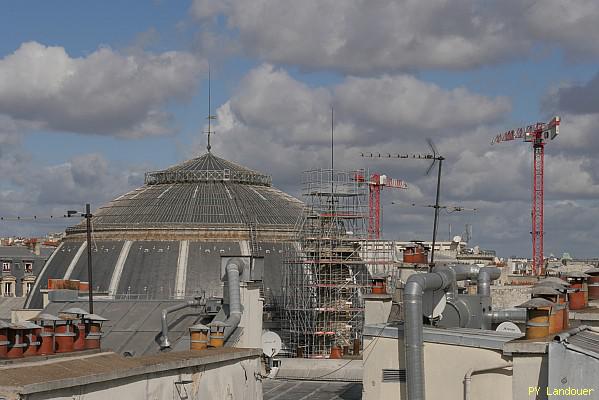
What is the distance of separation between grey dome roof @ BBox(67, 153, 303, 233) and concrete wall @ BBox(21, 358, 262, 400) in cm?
7658

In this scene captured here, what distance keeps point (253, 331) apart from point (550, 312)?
22681 millimetres

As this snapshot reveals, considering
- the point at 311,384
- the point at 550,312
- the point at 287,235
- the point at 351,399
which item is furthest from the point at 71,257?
the point at 550,312

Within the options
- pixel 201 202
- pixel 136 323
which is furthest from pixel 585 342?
pixel 201 202

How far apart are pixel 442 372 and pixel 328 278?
59151mm

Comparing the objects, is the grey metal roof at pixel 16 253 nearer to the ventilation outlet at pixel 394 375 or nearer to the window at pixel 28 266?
the window at pixel 28 266

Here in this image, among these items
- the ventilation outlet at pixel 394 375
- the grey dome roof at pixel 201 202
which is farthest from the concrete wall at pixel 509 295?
the ventilation outlet at pixel 394 375

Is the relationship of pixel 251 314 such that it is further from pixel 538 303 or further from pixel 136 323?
pixel 538 303

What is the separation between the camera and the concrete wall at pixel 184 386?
19984mm

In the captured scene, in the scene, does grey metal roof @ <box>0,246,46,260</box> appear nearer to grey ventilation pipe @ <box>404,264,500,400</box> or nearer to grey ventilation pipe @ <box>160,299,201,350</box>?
grey ventilation pipe @ <box>160,299,201,350</box>

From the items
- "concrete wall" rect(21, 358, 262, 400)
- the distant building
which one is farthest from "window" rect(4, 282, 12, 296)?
"concrete wall" rect(21, 358, 262, 400)

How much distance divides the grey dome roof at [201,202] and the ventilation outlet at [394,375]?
79.8 metres

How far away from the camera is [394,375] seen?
27.7 metres

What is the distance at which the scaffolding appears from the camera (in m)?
83.5

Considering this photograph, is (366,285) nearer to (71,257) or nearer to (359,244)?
(359,244)
